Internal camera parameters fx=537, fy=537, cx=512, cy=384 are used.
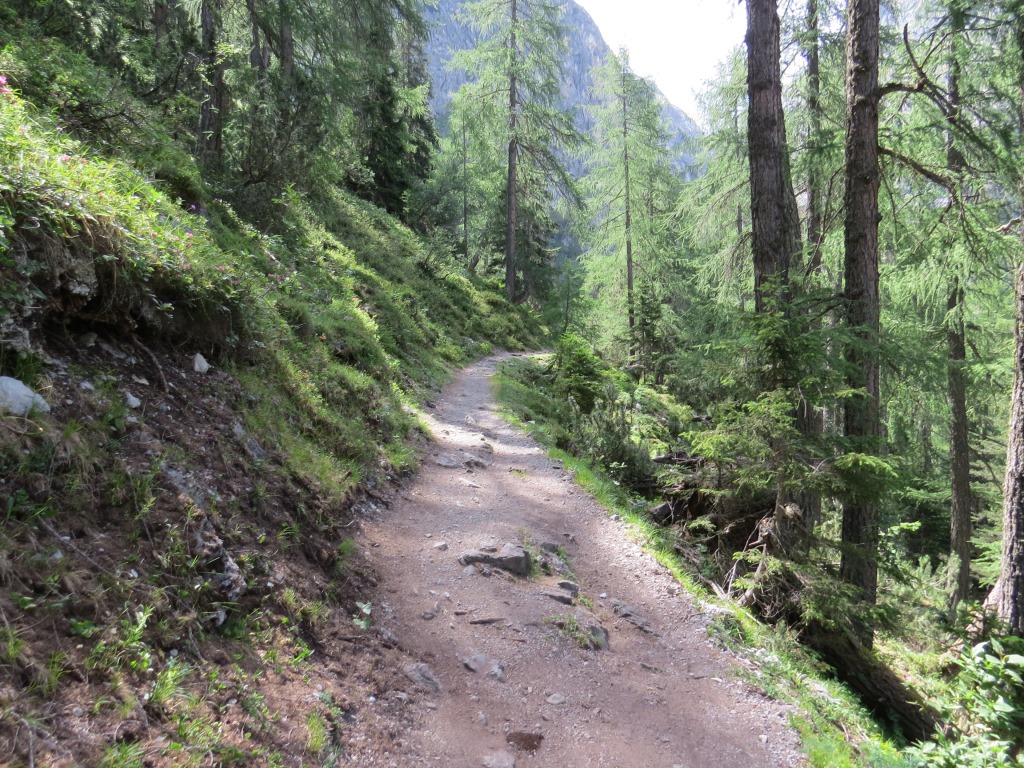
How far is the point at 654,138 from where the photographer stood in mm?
22156

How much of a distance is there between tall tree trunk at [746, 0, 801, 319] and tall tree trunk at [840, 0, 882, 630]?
26.9 inches

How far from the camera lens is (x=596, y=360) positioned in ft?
40.3

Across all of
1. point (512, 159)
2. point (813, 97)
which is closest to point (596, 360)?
point (813, 97)

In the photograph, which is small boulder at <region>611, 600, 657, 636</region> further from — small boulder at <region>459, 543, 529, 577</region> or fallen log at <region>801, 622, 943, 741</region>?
fallen log at <region>801, 622, 943, 741</region>

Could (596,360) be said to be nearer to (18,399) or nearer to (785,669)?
(785,669)

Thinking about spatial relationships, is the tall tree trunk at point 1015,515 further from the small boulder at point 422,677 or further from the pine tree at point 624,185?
the pine tree at point 624,185

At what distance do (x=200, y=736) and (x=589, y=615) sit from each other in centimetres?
333

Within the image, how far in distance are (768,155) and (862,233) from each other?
4.97 feet

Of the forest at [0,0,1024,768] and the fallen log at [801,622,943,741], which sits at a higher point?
the forest at [0,0,1024,768]

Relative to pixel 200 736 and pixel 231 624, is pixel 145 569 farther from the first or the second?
pixel 200 736

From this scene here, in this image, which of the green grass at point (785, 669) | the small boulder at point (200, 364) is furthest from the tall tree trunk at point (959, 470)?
the small boulder at point (200, 364)

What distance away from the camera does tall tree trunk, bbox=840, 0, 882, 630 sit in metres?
6.05

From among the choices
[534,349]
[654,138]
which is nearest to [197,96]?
[534,349]

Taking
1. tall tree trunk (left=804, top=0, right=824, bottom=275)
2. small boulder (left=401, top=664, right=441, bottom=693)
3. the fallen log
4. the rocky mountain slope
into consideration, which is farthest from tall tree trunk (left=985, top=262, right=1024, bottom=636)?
the rocky mountain slope
